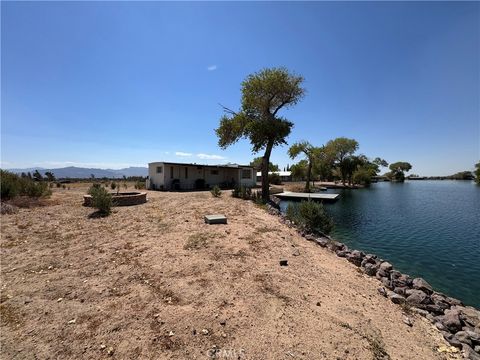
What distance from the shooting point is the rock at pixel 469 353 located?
4513 mm

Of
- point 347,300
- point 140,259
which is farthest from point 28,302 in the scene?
point 347,300

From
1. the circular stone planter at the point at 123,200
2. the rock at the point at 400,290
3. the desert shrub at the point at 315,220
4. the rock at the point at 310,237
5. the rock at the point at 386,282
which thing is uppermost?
the circular stone planter at the point at 123,200

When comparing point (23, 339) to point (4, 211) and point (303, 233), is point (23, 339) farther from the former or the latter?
point (4, 211)

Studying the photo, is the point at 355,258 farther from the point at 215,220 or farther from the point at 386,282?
the point at 215,220

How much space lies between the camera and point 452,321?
5.59 m

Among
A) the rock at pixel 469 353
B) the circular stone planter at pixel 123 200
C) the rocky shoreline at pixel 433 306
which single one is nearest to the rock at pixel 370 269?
the rocky shoreline at pixel 433 306

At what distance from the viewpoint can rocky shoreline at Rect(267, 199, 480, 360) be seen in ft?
16.7

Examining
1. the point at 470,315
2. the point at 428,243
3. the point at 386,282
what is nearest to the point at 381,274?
the point at 386,282

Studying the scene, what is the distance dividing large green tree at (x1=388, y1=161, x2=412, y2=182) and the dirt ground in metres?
118

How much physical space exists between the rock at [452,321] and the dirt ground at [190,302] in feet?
2.06

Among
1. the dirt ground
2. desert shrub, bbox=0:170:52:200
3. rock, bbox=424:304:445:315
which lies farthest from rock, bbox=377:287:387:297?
desert shrub, bbox=0:170:52:200

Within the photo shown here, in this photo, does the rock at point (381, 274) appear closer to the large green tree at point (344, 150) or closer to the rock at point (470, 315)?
the rock at point (470, 315)

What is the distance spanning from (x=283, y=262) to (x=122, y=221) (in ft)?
24.8

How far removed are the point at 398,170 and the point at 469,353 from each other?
12833 centimetres
